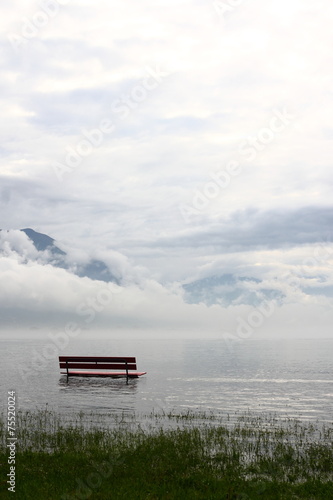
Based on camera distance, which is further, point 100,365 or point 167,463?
point 100,365

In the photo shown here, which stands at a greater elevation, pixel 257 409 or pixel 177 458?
pixel 177 458

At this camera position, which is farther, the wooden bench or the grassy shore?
the wooden bench

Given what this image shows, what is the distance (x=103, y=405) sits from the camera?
27828 millimetres

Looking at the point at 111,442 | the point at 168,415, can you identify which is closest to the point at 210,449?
the point at 111,442

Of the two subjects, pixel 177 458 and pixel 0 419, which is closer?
pixel 177 458

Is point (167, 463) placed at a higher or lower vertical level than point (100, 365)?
higher

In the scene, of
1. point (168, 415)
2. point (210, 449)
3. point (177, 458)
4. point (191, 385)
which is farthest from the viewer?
point (191, 385)

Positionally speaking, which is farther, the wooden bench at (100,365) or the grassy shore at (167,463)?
the wooden bench at (100,365)

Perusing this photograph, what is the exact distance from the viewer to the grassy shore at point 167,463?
10984 millimetres

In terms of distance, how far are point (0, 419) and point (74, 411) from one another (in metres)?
4.86

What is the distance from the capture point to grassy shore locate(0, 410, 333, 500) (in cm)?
1098

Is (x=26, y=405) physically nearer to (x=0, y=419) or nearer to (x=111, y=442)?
(x=0, y=419)

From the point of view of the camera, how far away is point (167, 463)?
43.8 ft

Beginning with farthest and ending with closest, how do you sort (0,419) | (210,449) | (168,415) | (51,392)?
(51,392), (168,415), (0,419), (210,449)
